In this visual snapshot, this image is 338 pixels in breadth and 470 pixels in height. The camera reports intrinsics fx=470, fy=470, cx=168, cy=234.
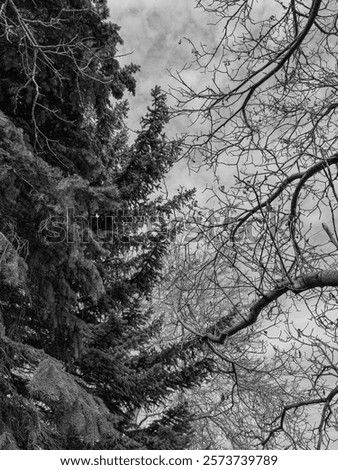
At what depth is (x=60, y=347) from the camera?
5742 millimetres

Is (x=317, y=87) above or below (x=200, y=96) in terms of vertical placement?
above

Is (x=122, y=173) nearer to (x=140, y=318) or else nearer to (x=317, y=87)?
(x=140, y=318)

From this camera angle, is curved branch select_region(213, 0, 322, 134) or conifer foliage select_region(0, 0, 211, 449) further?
conifer foliage select_region(0, 0, 211, 449)

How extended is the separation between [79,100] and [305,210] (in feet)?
11.2

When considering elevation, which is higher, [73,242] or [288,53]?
Answer: [288,53]

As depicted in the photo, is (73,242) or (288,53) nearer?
(288,53)

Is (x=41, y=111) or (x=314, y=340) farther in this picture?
(x=41, y=111)

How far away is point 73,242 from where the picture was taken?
4438 millimetres

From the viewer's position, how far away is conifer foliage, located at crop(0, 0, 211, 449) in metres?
4.25

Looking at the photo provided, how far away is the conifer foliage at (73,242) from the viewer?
4.25 metres

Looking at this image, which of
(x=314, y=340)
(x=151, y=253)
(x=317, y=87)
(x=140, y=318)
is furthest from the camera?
(x=140, y=318)

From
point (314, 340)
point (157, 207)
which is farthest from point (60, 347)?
point (314, 340)

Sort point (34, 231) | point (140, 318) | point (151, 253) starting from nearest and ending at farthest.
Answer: point (34, 231) → point (151, 253) → point (140, 318)

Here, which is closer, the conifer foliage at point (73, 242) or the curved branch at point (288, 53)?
the curved branch at point (288, 53)
